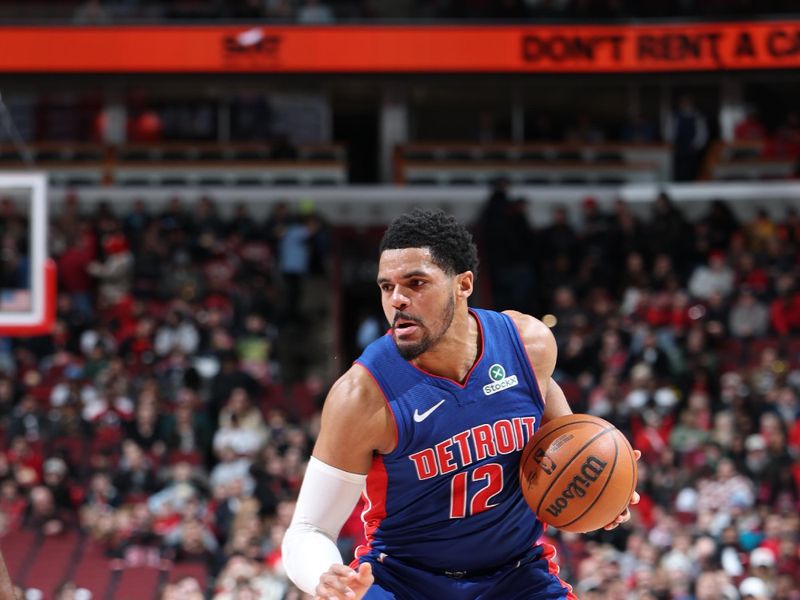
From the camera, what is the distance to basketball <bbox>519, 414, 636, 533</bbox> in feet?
14.9

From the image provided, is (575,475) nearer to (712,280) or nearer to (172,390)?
(172,390)

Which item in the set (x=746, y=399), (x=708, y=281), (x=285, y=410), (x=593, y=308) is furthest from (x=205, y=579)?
(x=708, y=281)

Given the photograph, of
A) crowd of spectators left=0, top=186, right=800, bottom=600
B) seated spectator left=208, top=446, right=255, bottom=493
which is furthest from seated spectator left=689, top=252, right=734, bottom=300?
seated spectator left=208, top=446, right=255, bottom=493

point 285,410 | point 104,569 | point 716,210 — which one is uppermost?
point 716,210

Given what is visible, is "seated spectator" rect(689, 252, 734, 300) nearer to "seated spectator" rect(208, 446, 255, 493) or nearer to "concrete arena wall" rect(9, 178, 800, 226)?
"concrete arena wall" rect(9, 178, 800, 226)

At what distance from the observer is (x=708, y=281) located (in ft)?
53.7

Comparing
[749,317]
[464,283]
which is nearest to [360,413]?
[464,283]

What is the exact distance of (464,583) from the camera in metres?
4.55

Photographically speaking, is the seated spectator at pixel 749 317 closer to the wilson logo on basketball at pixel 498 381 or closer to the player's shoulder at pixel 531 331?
the player's shoulder at pixel 531 331

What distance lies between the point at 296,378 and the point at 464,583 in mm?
13239

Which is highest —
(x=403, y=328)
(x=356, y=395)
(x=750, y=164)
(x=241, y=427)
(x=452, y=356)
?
(x=750, y=164)

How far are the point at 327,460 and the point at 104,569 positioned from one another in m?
7.94

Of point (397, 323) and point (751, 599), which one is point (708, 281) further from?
point (397, 323)

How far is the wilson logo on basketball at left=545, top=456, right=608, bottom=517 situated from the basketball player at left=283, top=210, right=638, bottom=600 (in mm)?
145
